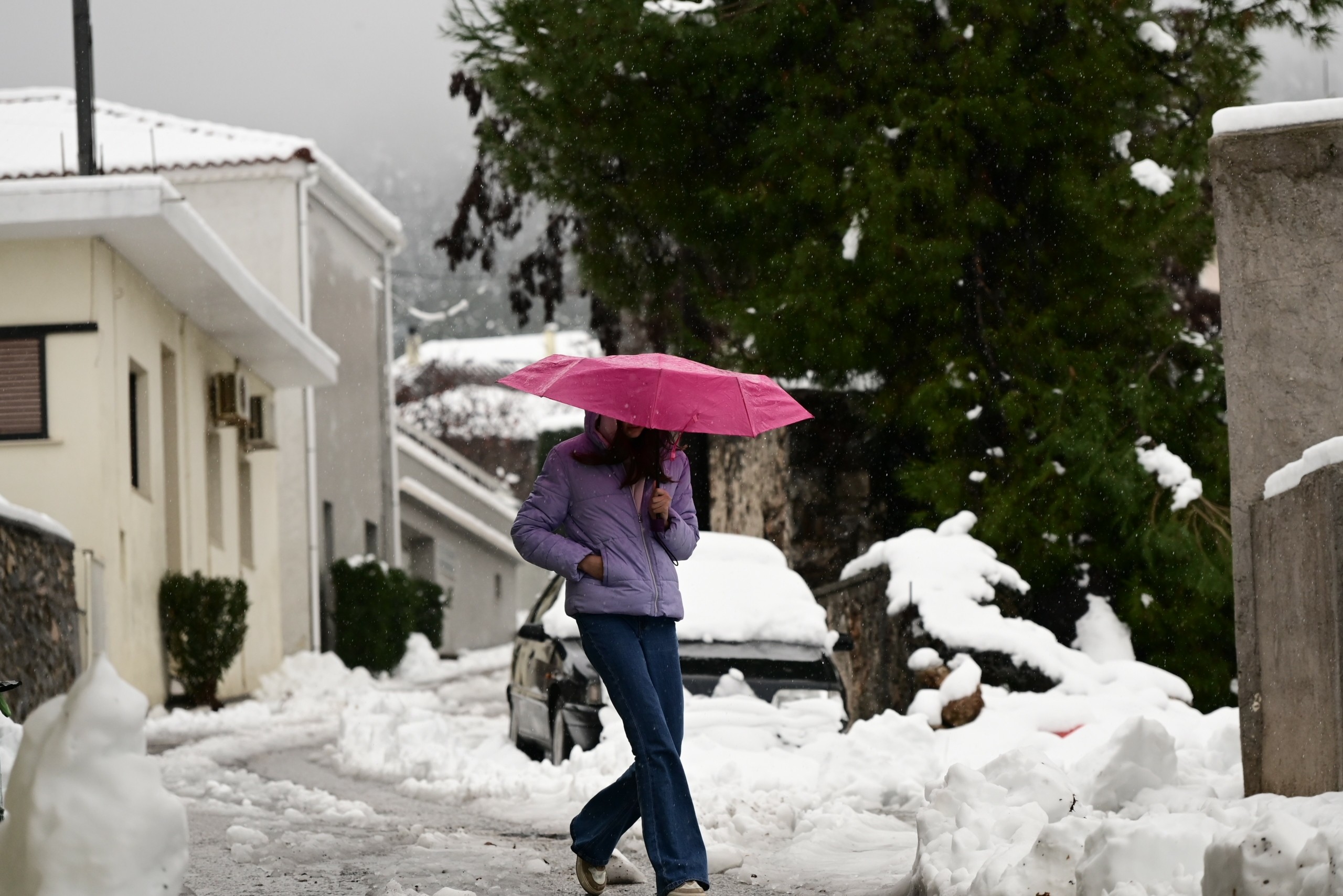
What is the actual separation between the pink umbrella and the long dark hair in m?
0.08

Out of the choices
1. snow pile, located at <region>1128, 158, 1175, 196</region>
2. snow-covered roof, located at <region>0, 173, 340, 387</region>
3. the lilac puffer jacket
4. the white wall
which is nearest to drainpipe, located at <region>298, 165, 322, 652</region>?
snow-covered roof, located at <region>0, 173, 340, 387</region>

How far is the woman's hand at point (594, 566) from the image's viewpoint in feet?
19.4

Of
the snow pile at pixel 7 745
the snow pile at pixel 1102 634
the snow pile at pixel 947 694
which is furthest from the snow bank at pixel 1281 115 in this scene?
the snow pile at pixel 1102 634

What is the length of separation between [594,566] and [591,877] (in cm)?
111

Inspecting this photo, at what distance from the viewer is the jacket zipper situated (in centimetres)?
595

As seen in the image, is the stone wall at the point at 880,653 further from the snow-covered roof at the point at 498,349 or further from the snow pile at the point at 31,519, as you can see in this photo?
the snow-covered roof at the point at 498,349

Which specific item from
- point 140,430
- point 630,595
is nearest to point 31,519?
point 140,430

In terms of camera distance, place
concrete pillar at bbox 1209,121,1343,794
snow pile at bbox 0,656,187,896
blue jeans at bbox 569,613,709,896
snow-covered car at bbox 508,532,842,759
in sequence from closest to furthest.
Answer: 1. snow pile at bbox 0,656,187,896
2. blue jeans at bbox 569,613,709,896
3. concrete pillar at bbox 1209,121,1343,794
4. snow-covered car at bbox 508,532,842,759

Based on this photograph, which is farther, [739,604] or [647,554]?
[739,604]

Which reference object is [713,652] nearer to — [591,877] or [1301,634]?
[591,877]

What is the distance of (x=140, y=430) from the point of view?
19.3 metres

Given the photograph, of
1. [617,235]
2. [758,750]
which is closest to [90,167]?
[617,235]

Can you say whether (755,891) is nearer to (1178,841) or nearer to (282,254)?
(1178,841)

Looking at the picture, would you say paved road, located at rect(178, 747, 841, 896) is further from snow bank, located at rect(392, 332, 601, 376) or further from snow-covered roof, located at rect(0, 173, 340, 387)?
snow bank, located at rect(392, 332, 601, 376)
